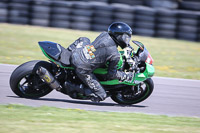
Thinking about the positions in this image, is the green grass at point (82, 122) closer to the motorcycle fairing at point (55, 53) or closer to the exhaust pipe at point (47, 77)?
the exhaust pipe at point (47, 77)

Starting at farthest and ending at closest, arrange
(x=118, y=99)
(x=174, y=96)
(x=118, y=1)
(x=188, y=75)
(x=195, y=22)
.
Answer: (x=118, y=1)
(x=195, y=22)
(x=188, y=75)
(x=174, y=96)
(x=118, y=99)

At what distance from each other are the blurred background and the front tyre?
9.50 metres

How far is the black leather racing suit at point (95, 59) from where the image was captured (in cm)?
544

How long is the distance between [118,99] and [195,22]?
31.4ft

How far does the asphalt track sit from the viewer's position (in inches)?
226

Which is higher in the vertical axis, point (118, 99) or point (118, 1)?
point (118, 1)

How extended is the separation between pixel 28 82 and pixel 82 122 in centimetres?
159

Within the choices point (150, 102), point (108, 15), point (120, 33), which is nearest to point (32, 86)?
point (120, 33)

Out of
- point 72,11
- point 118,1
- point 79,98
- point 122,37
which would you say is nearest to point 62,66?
point 79,98

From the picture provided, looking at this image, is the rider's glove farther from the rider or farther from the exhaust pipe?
the exhaust pipe

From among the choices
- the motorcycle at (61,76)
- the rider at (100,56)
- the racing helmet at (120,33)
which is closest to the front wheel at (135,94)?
the motorcycle at (61,76)

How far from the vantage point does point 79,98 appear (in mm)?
5785

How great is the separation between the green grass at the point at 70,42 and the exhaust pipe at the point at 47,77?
3.60m

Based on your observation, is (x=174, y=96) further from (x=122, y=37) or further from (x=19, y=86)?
(x=19, y=86)
